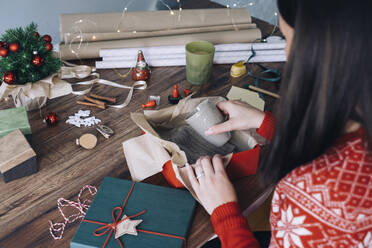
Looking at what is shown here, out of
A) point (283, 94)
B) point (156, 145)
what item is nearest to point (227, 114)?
point (156, 145)

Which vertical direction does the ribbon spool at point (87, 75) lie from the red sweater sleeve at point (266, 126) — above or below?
below

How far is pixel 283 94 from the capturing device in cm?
63

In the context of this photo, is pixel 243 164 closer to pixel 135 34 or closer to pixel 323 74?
pixel 323 74

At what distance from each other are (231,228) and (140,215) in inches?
8.4

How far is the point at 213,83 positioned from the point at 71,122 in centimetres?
54

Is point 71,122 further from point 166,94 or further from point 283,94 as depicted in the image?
point 283,94

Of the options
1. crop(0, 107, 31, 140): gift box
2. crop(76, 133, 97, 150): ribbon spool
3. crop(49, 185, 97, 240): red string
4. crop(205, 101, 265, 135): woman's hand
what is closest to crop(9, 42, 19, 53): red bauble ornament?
crop(0, 107, 31, 140): gift box

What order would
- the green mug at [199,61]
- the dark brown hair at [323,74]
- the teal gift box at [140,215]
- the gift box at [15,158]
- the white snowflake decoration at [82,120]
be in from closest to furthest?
the dark brown hair at [323,74], the teal gift box at [140,215], the gift box at [15,158], the white snowflake decoration at [82,120], the green mug at [199,61]

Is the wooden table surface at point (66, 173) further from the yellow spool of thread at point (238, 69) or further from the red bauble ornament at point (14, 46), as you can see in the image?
the red bauble ornament at point (14, 46)

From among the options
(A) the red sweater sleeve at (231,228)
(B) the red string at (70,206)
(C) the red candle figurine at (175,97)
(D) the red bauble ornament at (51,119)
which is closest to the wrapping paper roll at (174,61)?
(C) the red candle figurine at (175,97)

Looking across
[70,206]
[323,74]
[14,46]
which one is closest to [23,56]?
[14,46]

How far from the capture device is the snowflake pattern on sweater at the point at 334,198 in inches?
23.7

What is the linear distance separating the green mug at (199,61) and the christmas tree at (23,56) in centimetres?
47

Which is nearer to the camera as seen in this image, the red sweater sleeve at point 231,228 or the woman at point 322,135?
the woman at point 322,135
